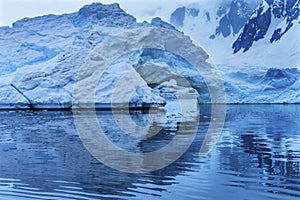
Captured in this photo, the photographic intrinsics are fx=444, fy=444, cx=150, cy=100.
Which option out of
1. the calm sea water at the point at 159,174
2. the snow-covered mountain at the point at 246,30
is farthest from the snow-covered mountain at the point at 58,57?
the snow-covered mountain at the point at 246,30

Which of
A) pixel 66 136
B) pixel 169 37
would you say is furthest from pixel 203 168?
pixel 169 37

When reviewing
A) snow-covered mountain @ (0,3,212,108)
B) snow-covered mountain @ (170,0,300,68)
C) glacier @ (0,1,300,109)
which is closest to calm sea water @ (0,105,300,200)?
snow-covered mountain @ (0,3,212,108)

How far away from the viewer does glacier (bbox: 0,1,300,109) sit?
30484mm

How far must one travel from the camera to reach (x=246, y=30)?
82438 millimetres

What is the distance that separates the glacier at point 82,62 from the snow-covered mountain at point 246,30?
2381 millimetres

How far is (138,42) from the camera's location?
38.3 metres

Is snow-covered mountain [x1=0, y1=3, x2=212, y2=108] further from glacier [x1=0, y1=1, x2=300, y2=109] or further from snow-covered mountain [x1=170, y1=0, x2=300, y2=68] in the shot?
snow-covered mountain [x1=170, y1=0, x2=300, y2=68]

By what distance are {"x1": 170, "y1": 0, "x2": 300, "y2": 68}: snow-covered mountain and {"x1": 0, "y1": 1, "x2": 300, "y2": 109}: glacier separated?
238 cm

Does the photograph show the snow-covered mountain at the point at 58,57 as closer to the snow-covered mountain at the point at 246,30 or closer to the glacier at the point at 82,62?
the glacier at the point at 82,62

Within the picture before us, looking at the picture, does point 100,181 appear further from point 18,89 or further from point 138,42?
point 138,42

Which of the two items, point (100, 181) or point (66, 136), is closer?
point (100, 181)

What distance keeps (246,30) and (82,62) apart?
56191 millimetres

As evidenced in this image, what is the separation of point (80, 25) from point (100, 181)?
45.8 metres

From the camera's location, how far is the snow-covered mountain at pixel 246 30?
6825 centimetres
